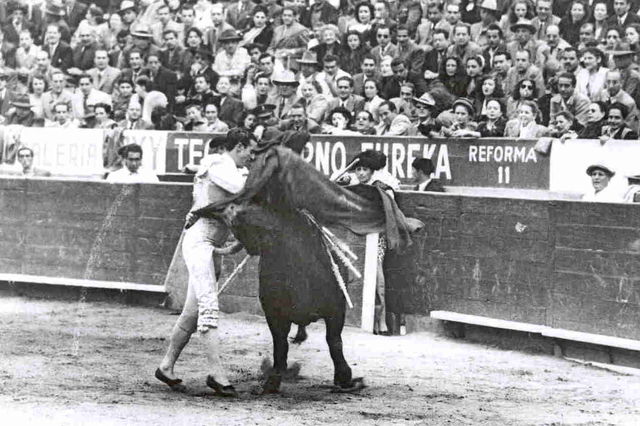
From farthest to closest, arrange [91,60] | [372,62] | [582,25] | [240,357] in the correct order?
[91,60], [372,62], [582,25], [240,357]

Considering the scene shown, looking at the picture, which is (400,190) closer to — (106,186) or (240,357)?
(240,357)

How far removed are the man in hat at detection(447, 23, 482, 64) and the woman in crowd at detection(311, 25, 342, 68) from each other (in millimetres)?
1546

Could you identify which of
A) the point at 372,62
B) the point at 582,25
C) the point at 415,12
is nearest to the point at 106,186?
the point at 372,62

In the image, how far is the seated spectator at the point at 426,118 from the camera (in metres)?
10.9

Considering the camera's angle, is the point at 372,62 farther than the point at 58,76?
No

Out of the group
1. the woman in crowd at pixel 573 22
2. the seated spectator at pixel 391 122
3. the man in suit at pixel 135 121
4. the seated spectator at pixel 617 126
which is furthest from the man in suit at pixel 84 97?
the seated spectator at pixel 617 126

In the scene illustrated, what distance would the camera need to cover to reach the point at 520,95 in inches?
438

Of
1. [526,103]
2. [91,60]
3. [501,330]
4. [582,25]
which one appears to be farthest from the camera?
[91,60]

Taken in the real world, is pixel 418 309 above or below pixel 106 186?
below

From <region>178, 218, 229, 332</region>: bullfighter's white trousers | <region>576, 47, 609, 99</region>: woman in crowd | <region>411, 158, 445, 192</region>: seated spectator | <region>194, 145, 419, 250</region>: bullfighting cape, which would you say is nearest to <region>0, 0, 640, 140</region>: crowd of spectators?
<region>576, 47, 609, 99</region>: woman in crowd

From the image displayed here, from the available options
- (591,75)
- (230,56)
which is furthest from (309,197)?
(230,56)

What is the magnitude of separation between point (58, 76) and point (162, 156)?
2511mm

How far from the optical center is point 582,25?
11.7 metres

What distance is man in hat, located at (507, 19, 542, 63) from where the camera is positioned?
38.8 ft
